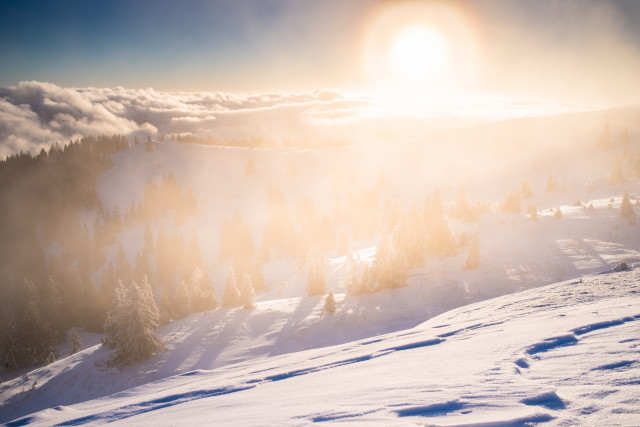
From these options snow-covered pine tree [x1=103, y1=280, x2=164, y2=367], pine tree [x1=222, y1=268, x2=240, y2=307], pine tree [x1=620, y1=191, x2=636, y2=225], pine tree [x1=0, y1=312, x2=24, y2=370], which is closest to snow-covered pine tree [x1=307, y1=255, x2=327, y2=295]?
pine tree [x1=222, y1=268, x2=240, y2=307]

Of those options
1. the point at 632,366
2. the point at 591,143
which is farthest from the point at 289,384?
the point at 591,143

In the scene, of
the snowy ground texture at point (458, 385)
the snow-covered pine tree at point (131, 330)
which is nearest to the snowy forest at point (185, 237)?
the snow-covered pine tree at point (131, 330)

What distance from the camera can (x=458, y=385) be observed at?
23.3 ft

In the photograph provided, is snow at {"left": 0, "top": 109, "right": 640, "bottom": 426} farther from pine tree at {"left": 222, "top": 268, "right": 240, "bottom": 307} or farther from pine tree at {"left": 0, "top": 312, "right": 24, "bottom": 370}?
pine tree at {"left": 0, "top": 312, "right": 24, "bottom": 370}

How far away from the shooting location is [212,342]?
101 ft

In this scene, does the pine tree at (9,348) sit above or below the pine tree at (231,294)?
below

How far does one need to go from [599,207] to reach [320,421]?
69.0 metres

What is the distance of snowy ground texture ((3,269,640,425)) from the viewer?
18.1ft

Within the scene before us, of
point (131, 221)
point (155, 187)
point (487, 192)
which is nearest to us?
point (487, 192)

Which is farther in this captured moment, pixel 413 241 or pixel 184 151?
pixel 184 151

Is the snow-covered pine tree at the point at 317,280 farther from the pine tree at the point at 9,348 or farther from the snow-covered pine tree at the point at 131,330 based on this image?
the pine tree at the point at 9,348

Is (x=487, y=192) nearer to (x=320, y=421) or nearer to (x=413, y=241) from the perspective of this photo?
(x=413, y=241)

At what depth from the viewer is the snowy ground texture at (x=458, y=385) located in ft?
18.1

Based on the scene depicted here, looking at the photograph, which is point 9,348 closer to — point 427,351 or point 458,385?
point 427,351
